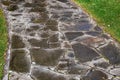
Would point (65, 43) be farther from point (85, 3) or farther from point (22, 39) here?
point (85, 3)

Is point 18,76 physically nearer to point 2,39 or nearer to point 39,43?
point 39,43

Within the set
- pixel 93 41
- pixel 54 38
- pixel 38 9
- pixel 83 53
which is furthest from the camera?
pixel 38 9

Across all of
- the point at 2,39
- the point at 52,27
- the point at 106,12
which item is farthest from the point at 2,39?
the point at 106,12

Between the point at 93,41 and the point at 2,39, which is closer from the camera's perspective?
the point at 2,39

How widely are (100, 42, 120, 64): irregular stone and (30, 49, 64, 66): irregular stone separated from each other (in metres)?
1.17

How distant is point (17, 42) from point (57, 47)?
1.17 metres

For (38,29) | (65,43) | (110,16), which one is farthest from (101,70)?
(110,16)

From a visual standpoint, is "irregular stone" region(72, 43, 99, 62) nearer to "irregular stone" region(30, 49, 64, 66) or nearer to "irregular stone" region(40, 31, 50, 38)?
"irregular stone" region(30, 49, 64, 66)

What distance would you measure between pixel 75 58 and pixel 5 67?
1.81m

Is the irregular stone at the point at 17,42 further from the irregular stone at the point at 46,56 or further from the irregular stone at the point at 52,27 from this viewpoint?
the irregular stone at the point at 52,27

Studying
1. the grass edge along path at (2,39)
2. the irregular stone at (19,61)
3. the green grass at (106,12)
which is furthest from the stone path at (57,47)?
the green grass at (106,12)

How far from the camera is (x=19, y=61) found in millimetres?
7027

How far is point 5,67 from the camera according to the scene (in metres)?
6.72

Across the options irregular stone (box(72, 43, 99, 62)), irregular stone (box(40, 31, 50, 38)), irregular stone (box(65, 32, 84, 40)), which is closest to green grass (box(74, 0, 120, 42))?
irregular stone (box(65, 32, 84, 40))
